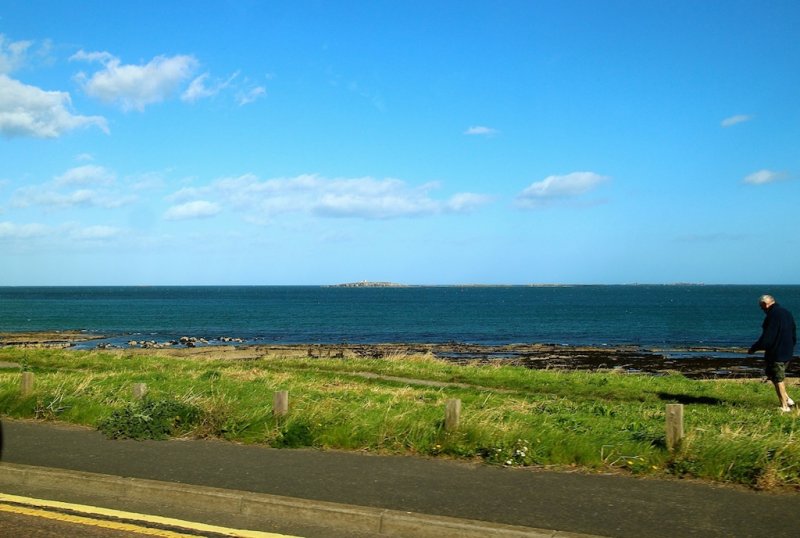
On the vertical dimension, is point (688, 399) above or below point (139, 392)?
below

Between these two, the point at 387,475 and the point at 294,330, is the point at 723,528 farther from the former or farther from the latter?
the point at 294,330

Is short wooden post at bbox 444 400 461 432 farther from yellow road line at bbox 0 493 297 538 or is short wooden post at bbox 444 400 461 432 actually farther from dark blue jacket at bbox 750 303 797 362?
dark blue jacket at bbox 750 303 797 362

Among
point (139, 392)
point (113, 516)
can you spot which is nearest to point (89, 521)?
point (113, 516)

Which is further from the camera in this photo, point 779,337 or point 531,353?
point 531,353

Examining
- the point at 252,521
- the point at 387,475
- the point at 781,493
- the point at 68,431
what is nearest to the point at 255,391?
the point at 68,431

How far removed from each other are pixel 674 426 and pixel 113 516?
5.73m

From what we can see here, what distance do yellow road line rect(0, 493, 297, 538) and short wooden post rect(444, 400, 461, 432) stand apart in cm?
320

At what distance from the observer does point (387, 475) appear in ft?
23.4

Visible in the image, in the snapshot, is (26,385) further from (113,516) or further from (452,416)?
(452,416)

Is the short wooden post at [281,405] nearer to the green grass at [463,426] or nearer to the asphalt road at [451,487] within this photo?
the green grass at [463,426]

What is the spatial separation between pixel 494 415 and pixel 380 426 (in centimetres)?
188

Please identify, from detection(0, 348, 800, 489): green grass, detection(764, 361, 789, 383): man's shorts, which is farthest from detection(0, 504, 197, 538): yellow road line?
detection(764, 361, 789, 383): man's shorts

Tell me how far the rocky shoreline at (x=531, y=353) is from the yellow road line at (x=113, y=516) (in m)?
27.8

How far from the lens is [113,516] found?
19.7ft
